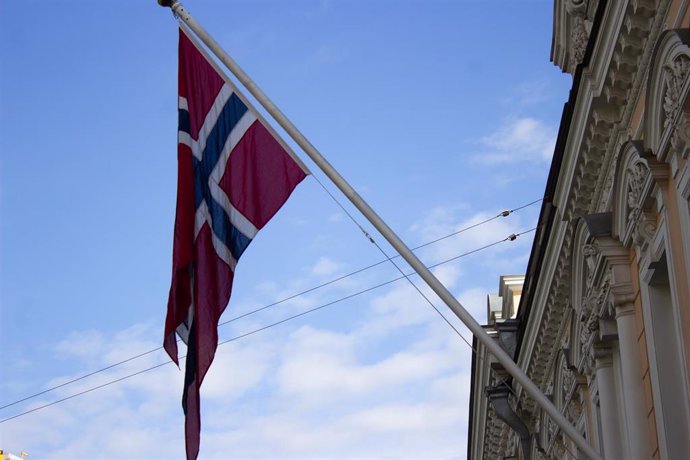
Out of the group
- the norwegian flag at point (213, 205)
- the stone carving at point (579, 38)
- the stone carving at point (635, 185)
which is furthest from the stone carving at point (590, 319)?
the norwegian flag at point (213, 205)

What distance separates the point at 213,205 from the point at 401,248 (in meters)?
2.46

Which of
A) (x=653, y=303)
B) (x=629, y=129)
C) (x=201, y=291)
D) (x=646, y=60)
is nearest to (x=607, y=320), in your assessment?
(x=653, y=303)

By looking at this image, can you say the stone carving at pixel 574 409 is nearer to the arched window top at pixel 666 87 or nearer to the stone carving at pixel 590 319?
the stone carving at pixel 590 319

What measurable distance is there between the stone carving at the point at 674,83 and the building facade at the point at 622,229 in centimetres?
2

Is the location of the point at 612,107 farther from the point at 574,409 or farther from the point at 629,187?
the point at 574,409

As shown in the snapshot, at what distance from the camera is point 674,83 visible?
11078 mm

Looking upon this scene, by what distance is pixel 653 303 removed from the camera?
13211 mm

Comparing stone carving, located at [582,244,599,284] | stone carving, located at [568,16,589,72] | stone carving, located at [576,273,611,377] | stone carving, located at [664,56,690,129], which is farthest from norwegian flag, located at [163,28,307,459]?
stone carving, located at [568,16,589,72]

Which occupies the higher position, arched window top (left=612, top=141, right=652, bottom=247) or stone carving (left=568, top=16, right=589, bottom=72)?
stone carving (left=568, top=16, right=589, bottom=72)

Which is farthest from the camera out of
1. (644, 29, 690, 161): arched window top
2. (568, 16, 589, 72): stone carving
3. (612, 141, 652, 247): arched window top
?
(568, 16, 589, 72): stone carving

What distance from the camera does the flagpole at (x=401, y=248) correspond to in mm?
10898

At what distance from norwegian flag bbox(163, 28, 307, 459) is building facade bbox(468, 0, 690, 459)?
3.34m

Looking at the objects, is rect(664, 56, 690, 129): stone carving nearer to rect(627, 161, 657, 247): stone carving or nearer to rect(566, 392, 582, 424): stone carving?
rect(627, 161, 657, 247): stone carving

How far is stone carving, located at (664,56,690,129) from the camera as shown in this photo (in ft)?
35.4
